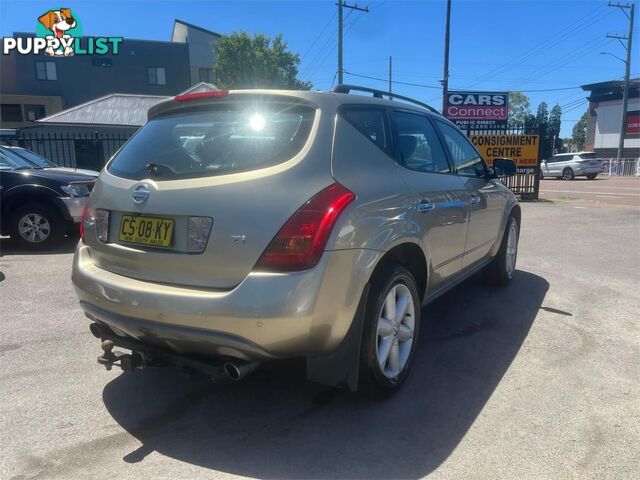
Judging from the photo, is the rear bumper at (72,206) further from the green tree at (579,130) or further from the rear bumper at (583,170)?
the green tree at (579,130)

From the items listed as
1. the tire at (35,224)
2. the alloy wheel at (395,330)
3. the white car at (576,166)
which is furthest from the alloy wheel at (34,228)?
the white car at (576,166)

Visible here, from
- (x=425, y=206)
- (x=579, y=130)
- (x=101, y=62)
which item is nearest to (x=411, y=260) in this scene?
(x=425, y=206)

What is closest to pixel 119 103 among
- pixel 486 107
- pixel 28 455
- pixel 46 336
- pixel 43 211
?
pixel 486 107

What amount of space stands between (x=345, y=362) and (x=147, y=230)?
122 cm

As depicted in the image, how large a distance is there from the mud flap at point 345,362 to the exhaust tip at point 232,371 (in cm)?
38

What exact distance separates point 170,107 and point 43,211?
199 inches

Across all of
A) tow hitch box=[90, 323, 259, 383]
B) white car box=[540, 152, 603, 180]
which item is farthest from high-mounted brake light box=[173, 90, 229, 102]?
white car box=[540, 152, 603, 180]

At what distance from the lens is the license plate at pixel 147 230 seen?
8.18ft

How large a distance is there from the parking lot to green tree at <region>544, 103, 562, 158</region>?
2307 inches

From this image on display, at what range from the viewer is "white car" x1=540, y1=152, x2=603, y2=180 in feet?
92.4

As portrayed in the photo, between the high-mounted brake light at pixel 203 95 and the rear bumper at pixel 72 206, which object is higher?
the high-mounted brake light at pixel 203 95

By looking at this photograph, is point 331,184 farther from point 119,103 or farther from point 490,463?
point 119,103

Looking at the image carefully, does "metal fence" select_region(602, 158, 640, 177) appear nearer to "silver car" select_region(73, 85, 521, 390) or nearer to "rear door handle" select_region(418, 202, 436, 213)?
"rear door handle" select_region(418, 202, 436, 213)

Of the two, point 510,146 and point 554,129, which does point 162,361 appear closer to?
point 510,146
